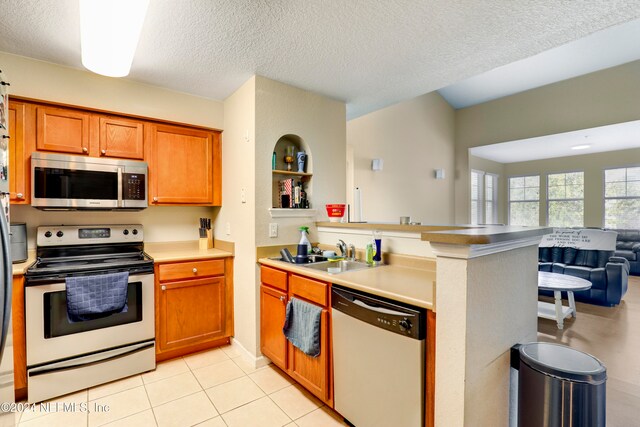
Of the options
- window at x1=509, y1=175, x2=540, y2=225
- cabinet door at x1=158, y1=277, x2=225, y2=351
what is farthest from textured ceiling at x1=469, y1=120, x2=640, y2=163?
cabinet door at x1=158, y1=277, x2=225, y2=351

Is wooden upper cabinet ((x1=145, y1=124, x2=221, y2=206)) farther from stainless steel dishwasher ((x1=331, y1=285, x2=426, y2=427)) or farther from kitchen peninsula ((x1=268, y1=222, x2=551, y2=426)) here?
kitchen peninsula ((x1=268, y1=222, x2=551, y2=426))

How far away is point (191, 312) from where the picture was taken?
262 cm

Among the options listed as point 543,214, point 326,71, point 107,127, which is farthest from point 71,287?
point 543,214

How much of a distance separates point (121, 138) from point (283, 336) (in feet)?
6.90

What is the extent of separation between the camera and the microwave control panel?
2.52m

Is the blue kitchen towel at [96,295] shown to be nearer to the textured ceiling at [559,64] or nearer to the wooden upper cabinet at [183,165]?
the wooden upper cabinet at [183,165]

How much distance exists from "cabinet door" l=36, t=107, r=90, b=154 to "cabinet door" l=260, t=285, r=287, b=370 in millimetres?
1831

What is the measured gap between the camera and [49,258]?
2.27 meters

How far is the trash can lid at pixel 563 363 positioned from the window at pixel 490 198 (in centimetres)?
729

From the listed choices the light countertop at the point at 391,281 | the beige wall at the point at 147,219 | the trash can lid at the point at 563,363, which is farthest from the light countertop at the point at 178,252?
the trash can lid at the point at 563,363

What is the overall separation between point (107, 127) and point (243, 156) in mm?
1113

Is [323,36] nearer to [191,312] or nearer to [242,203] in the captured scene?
[242,203]

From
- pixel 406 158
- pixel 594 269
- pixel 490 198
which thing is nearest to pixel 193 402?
pixel 406 158

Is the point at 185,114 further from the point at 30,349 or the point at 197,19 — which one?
the point at 30,349
